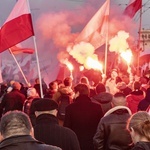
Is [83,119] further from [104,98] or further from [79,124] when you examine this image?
[104,98]

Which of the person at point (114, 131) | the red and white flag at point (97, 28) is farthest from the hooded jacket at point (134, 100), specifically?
the red and white flag at point (97, 28)

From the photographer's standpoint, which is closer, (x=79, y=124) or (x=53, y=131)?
(x=53, y=131)

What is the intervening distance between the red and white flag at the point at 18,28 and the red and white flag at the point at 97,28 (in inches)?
128

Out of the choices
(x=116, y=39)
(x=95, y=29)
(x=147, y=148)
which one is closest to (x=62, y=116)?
(x=147, y=148)

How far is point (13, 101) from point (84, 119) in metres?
2.73

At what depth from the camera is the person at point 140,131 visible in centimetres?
308

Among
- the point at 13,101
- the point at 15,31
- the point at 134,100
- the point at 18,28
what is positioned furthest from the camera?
the point at 15,31

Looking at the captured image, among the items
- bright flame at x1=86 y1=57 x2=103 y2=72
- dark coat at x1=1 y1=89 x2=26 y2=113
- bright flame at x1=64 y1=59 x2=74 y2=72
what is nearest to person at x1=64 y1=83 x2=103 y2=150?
dark coat at x1=1 y1=89 x2=26 y2=113

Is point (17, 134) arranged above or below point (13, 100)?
above

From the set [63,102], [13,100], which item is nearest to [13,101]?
[13,100]

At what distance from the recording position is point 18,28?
8977mm

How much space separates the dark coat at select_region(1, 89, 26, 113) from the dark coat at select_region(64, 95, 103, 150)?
8.44ft

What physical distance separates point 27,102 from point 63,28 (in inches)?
459

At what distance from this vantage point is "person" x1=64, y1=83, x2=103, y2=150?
18.9 ft
